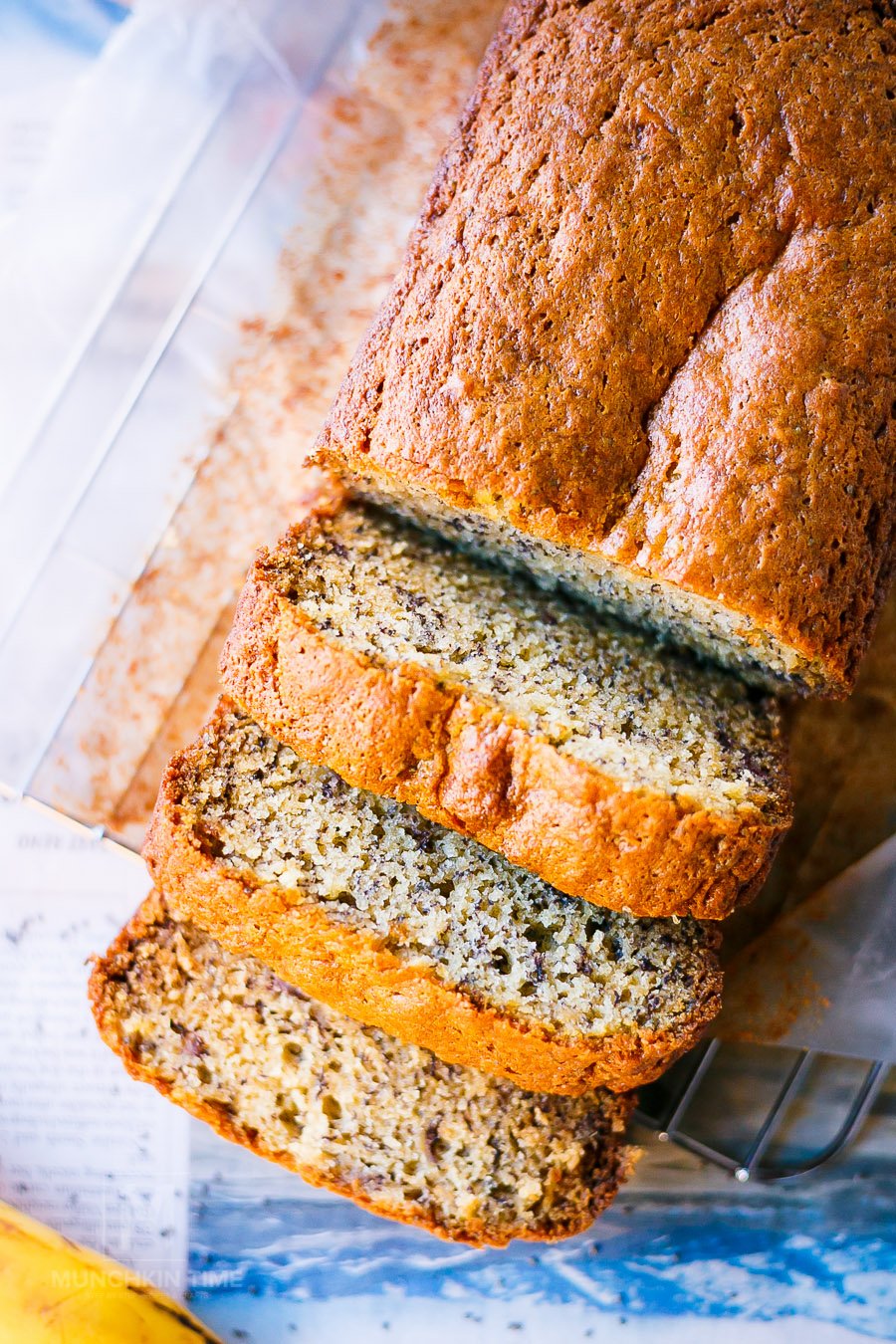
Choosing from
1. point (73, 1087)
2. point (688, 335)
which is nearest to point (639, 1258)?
point (73, 1087)

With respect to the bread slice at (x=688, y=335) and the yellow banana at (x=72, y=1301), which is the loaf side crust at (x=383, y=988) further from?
the yellow banana at (x=72, y=1301)

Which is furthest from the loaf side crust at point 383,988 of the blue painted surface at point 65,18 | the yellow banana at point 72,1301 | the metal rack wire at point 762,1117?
the blue painted surface at point 65,18

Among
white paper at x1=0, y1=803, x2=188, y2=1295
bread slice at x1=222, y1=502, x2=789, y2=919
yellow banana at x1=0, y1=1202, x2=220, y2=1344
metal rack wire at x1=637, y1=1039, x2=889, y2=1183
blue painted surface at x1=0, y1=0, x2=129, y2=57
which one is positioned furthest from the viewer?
blue painted surface at x1=0, y1=0, x2=129, y2=57

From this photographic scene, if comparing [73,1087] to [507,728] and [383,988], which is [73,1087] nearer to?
[383,988]

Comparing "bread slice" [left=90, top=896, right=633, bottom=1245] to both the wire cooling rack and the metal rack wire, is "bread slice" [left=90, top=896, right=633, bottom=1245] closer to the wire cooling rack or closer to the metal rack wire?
the metal rack wire

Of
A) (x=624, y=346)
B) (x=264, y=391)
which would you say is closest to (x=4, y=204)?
(x=264, y=391)

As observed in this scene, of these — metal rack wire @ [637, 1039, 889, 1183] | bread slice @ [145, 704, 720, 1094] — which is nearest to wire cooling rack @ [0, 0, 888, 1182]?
metal rack wire @ [637, 1039, 889, 1183]

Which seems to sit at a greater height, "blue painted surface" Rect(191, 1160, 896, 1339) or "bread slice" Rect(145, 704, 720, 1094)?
"bread slice" Rect(145, 704, 720, 1094)
